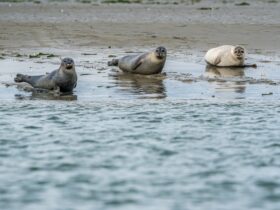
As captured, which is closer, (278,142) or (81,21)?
(278,142)

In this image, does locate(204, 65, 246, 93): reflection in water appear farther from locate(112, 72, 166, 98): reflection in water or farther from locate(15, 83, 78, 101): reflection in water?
locate(15, 83, 78, 101): reflection in water

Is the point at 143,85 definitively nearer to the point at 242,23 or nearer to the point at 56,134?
the point at 56,134

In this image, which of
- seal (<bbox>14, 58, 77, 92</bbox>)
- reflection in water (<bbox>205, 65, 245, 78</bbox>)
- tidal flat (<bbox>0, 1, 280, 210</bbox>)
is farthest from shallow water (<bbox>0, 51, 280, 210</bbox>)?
reflection in water (<bbox>205, 65, 245, 78</bbox>)

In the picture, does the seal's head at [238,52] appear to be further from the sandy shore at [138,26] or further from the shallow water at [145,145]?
the sandy shore at [138,26]

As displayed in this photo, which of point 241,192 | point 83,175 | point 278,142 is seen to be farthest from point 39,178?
point 278,142

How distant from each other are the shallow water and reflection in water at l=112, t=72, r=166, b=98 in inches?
0.7

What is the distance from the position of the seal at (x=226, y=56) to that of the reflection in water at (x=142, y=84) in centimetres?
151

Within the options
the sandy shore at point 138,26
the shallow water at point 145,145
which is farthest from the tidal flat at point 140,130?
the sandy shore at point 138,26

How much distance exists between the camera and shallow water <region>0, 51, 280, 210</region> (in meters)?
7.41

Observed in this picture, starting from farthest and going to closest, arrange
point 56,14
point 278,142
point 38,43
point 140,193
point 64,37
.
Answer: point 56,14
point 64,37
point 38,43
point 278,142
point 140,193

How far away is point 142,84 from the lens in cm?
1412

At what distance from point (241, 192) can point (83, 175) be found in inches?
58.4

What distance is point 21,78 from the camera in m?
13.7

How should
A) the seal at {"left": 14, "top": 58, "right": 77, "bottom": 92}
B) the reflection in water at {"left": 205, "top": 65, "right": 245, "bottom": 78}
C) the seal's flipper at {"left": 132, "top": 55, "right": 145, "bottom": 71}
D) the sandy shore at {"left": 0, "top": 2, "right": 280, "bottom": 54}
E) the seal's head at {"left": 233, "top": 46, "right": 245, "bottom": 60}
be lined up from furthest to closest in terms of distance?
the sandy shore at {"left": 0, "top": 2, "right": 280, "bottom": 54} < the seal's head at {"left": 233, "top": 46, "right": 245, "bottom": 60} < the seal's flipper at {"left": 132, "top": 55, "right": 145, "bottom": 71} < the reflection in water at {"left": 205, "top": 65, "right": 245, "bottom": 78} < the seal at {"left": 14, "top": 58, "right": 77, "bottom": 92}
